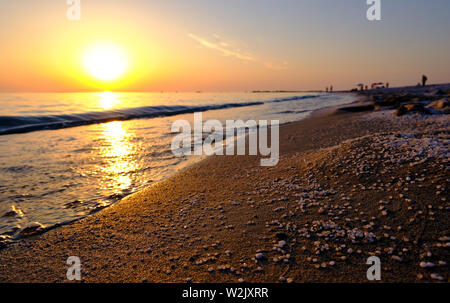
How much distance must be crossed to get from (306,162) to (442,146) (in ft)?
11.4

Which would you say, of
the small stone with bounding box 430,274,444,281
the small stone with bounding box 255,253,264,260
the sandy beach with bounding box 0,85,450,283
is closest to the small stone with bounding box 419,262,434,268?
the sandy beach with bounding box 0,85,450,283

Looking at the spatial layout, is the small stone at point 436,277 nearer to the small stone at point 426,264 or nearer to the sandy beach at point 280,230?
the sandy beach at point 280,230

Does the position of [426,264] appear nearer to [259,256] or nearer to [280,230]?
[280,230]

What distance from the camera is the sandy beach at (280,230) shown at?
11.4 feet

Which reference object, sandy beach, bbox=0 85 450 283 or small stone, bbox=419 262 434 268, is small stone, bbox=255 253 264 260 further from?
small stone, bbox=419 262 434 268

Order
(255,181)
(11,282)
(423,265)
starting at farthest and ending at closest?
(255,181), (11,282), (423,265)

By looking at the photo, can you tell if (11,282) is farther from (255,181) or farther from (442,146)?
(442,146)

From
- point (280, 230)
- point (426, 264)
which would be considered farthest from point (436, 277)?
point (280, 230)

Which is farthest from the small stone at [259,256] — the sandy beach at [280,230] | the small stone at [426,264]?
the small stone at [426,264]

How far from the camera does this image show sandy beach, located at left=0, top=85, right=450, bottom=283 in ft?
11.4

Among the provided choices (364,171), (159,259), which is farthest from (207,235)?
(364,171)

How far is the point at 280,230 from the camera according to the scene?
4.41 meters
